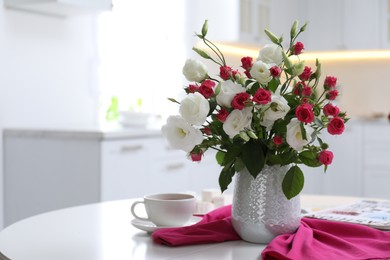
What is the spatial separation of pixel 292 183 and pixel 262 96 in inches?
7.9

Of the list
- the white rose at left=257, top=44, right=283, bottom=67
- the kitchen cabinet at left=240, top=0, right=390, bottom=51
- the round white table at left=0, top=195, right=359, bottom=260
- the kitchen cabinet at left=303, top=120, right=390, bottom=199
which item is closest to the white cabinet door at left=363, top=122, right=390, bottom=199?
the kitchen cabinet at left=303, top=120, right=390, bottom=199

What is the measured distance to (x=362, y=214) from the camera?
1684mm

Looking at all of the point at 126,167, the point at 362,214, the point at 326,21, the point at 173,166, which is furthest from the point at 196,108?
the point at 326,21

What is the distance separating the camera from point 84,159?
3467mm

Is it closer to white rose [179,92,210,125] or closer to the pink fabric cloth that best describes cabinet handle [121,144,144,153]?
the pink fabric cloth

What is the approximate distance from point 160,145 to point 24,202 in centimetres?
82

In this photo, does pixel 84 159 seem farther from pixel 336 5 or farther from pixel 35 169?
pixel 336 5

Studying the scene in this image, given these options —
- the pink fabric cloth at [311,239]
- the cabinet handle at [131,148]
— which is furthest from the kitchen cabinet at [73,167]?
the pink fabric cloth at [311,239]

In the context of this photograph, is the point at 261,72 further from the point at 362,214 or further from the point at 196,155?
the point at 362,214

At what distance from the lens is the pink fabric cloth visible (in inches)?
51.3

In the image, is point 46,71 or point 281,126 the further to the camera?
point 46,71

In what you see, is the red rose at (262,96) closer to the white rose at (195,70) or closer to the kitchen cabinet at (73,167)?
the white rose at (195,70)

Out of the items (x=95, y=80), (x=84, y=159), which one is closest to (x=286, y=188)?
(x=84, y=159)

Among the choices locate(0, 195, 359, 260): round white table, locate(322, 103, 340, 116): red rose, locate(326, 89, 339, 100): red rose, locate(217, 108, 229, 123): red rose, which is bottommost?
locate(0, 195, 359, 260): round white table
